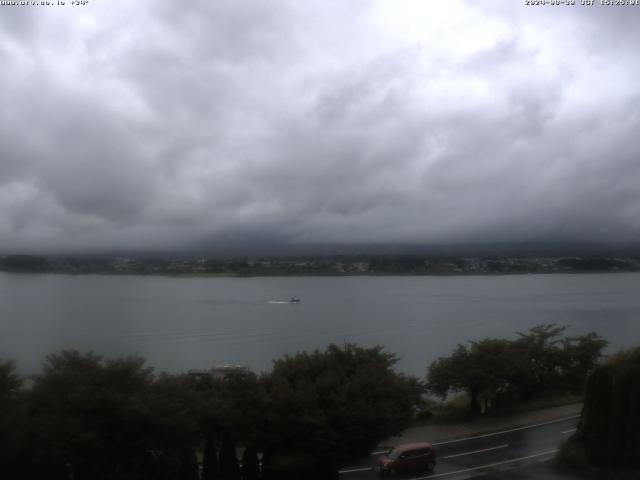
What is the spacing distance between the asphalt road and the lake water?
57.7ft

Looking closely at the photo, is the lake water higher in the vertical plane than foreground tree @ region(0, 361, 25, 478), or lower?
lower

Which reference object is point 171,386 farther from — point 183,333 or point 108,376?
point 183,333

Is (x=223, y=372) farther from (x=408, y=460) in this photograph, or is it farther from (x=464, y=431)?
(x=408, y=460)

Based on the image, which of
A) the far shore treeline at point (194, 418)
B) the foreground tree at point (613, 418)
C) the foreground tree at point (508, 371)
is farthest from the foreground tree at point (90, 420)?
the foreground tree at point (508, 371)

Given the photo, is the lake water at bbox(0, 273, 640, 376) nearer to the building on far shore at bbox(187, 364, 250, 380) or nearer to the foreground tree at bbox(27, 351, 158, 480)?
the building on far shore at bbox(187, 364, 250, 380)

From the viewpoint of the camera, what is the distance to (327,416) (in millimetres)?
13328

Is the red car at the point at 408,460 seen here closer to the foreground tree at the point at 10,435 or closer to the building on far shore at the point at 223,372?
the building on far shore at the point at 223,372

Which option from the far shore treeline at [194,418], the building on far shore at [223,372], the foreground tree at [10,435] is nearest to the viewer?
the foreground tree at [10,435]

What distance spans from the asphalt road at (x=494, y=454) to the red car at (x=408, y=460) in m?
0.15

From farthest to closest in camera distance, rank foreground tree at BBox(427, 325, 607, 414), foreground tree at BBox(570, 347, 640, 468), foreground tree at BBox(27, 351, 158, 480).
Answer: foreground tree at BBox(427, 325, 607, 414) < foreground tree at BBox(570, 347, 640, 468) < foreground tree at BBox(27, 351, 158, 480)

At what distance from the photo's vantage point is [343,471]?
16.0 metres

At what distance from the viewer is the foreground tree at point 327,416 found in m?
13.1

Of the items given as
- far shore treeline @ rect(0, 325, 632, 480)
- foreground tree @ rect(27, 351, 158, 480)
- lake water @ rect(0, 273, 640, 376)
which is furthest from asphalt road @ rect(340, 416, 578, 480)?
lake water @ rect(0, 273, 640, 376)

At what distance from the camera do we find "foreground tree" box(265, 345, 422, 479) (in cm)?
1306
